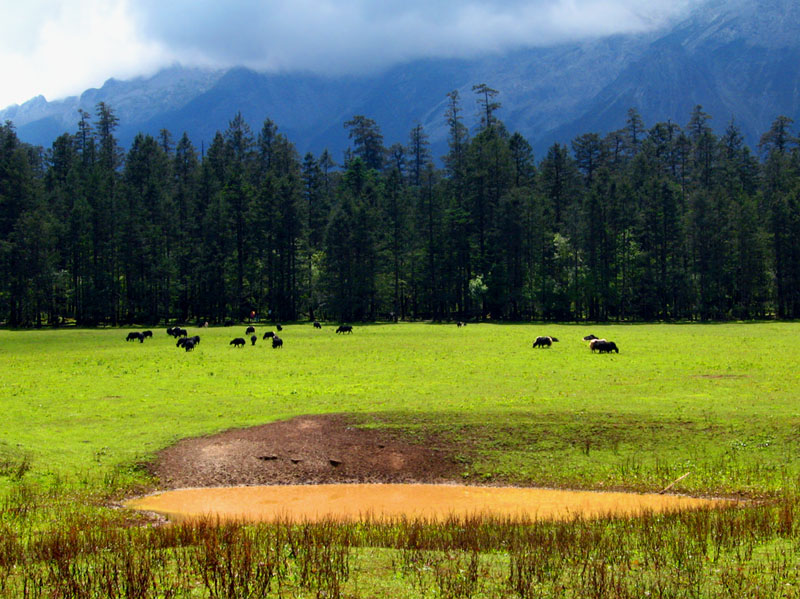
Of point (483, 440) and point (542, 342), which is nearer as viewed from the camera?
point (483, 440)

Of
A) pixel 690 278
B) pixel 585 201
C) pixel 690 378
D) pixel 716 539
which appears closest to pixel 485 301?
pixel 585 201

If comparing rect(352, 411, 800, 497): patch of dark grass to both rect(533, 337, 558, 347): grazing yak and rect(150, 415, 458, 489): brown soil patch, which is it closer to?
rect(150, 415, 458, 489): brown soil patch

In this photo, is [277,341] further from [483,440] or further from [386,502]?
[386,502]

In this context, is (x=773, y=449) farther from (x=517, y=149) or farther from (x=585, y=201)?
(x=517, y=149)

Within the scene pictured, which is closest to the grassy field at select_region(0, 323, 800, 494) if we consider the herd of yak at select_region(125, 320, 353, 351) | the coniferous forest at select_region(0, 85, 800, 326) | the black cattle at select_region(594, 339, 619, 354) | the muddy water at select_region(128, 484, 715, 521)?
the black cattle at select_region(594, 339, 619, 354)

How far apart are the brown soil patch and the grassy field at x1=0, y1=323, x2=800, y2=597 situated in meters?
0.75

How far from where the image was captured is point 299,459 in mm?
19297

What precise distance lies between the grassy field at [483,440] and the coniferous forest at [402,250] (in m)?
50.6

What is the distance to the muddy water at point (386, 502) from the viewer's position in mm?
15172

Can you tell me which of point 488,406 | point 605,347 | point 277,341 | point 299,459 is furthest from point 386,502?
point 277,341

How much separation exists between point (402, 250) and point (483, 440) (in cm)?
8659

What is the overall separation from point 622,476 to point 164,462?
13094 millimetres

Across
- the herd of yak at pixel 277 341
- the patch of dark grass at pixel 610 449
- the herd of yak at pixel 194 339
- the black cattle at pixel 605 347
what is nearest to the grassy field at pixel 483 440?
the patch of dark grass at pixel 610 449

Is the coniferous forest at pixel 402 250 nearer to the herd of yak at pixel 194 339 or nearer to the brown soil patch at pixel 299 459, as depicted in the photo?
the herd of yak at pixel 194 339
